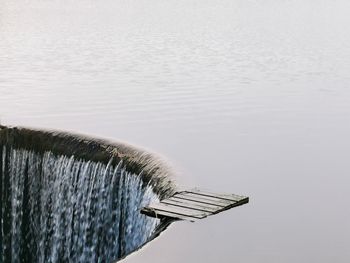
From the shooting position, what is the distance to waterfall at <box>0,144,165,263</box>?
39.7 feet

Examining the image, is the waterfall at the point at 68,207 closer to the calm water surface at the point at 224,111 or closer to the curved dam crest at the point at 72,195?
the curved dam crest at the point at 72,195

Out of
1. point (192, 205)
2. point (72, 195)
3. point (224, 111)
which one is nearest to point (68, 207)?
point (72, 195)

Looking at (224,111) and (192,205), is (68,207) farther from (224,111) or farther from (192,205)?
(224,111)

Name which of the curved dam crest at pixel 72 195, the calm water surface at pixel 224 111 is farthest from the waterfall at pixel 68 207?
the calm water surface at pixel 224 111

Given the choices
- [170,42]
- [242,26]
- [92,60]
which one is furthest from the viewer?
[242,26]

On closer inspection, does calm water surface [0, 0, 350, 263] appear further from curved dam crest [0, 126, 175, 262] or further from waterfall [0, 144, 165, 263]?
waterfall [0, 144, 165, 263]

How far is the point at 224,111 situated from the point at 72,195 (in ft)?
15.8

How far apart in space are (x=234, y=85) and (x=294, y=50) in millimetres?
9230

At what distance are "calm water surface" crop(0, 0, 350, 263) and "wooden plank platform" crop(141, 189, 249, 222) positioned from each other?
169 mm

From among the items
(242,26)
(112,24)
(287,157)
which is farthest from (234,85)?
(112,24)

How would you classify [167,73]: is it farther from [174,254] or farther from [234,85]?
[174,254]

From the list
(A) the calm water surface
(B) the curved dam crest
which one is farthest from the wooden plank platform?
(B) the curved dam crest

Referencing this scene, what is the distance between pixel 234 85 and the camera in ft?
68.5

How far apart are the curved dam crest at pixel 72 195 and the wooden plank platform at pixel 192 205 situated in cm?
45
